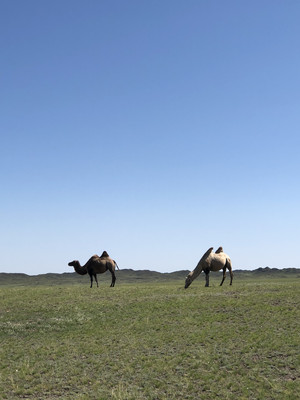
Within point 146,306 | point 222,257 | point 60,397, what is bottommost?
point 60,397

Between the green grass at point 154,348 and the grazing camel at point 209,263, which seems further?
the grazing camel at point 209,263

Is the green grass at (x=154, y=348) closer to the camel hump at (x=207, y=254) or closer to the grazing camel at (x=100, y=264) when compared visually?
the camel hump at (x=207, y=254)

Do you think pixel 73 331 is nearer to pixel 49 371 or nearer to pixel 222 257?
pixel 49 371

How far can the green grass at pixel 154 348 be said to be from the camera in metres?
15.7

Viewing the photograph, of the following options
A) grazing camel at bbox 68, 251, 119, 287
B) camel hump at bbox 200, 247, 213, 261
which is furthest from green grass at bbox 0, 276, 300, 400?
grazing camel at bbox 68, 251, 119, 287

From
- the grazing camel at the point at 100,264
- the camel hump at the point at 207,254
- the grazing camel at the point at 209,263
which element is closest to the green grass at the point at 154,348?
the grazing camel at the point at 209,263

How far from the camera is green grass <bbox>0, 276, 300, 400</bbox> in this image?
15656mm

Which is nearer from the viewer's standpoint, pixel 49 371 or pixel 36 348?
pixel 49 371

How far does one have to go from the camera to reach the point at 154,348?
781 inches

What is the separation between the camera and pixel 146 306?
2834 centimetres

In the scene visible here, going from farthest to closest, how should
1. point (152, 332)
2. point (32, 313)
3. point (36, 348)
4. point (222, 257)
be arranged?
1. point (222, 257)
2. point (32, 313)
3. point (152, 332)
4. point (36, 348)

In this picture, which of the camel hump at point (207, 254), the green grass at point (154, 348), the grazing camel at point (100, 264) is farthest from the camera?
the grazing camel at point (100, 264)

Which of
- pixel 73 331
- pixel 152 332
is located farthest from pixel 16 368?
pixel 152 332

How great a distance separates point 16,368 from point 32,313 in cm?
1019
